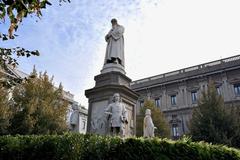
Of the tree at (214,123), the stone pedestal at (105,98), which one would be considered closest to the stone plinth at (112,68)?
the stone pedestal at (105,98)

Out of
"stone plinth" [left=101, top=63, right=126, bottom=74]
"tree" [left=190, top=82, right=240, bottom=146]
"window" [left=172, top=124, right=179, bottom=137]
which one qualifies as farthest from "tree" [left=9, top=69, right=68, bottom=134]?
"window" [left=172, top=124, right=179, bottom=137]

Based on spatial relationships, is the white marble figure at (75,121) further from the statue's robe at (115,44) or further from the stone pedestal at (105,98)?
the statue's robe at (115,44)

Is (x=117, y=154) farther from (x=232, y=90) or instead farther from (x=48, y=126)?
(x=232, y=90)

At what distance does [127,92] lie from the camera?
1141 cm

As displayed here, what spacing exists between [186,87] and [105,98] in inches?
1110

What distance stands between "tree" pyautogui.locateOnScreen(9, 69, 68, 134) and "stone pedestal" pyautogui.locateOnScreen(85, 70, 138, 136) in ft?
26.4

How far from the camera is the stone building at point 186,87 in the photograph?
34.0 meters

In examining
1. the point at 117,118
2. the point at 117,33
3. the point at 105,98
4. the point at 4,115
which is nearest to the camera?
the point at 117,118

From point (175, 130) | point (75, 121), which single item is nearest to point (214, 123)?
point (75, 121)

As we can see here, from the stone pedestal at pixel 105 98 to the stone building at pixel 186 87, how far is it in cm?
2354

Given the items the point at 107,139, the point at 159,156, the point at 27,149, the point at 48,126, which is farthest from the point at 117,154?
the point at 48,126

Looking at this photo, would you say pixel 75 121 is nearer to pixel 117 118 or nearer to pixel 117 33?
pixel 117 118

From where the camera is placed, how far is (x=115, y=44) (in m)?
12.7

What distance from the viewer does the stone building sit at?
33969 mm
